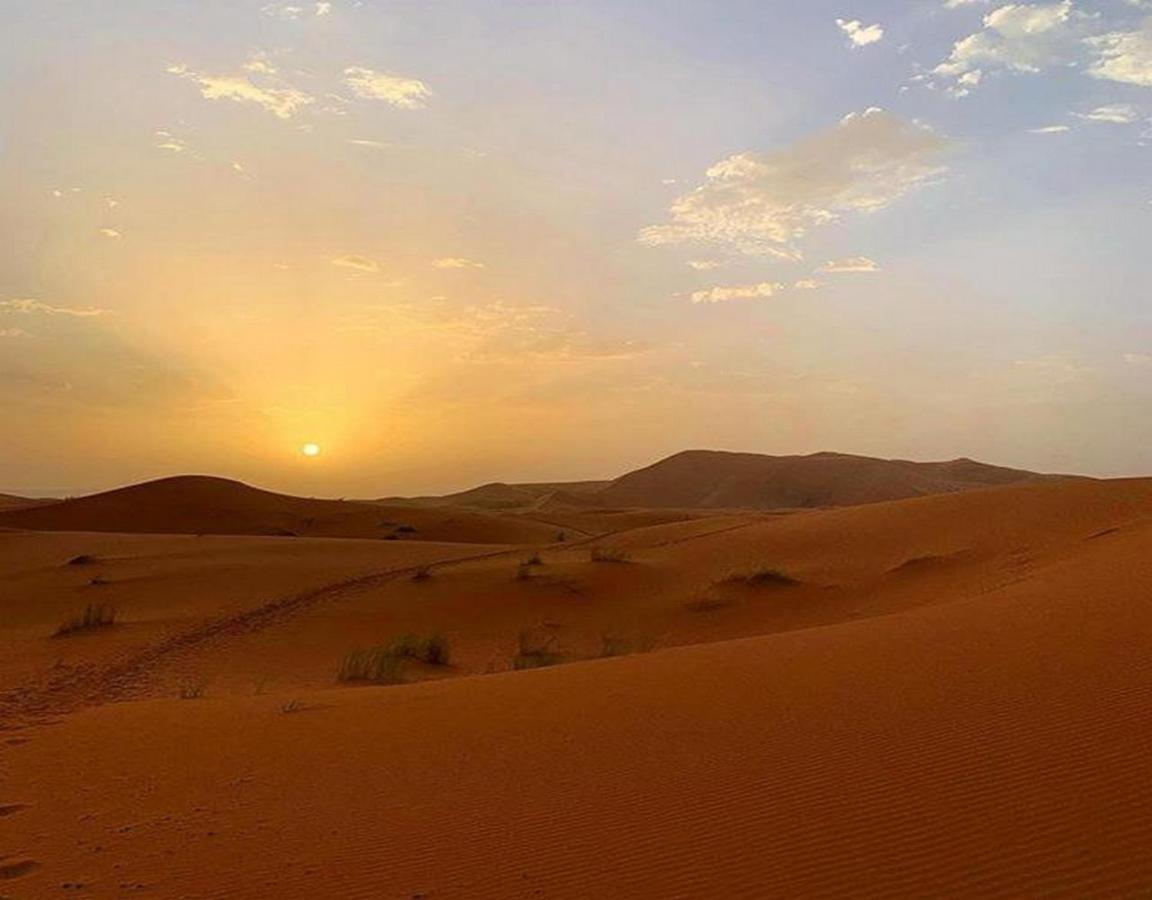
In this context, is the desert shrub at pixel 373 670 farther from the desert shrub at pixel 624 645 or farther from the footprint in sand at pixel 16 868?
the footprint in sand at pixel 16 868

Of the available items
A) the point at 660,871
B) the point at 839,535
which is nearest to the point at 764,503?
the point at 839,535

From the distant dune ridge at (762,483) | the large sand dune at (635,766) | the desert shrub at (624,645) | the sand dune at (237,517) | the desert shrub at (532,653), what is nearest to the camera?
the large sand dune at (635,766)

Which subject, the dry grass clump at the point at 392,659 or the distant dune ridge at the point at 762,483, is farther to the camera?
the distant dune ridge at the point at 762,483

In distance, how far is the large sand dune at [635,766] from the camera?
3.93m

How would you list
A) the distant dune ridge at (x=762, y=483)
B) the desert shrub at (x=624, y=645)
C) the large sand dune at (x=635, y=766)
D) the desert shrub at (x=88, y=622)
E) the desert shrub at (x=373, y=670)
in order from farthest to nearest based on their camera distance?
the distant dune ridge at (x=762, y=483) → the desert shrub at (x=88, y=622) → the desert shrub at (x=624, y=645) → the desert shrub at (x=373, y=670) → the large sand dune at (x=635, y=766)

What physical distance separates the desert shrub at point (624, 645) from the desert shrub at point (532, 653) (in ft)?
Answer: 2.05

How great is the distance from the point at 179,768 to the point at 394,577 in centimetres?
1283

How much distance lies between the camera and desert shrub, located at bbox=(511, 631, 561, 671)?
37.4ft

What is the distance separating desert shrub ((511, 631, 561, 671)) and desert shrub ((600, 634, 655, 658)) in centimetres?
63

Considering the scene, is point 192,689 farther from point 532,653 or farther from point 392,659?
point 532,653

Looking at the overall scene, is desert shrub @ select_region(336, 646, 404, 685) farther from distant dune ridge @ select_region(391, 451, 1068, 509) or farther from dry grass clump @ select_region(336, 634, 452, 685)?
distant dune ridge @ select_region(391, 451, 1068, 509)

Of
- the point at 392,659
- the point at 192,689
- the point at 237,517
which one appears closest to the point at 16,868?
the point at 192,689

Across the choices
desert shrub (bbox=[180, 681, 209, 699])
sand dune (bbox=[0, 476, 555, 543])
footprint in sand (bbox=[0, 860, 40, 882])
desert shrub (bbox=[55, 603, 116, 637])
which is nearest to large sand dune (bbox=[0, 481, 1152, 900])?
footprint in sand (bbox=[0, 860, 40, 882])

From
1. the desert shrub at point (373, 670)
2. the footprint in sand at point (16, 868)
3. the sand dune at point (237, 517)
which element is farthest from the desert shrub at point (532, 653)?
the sand dune at point (237, 517)
